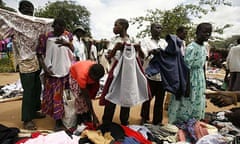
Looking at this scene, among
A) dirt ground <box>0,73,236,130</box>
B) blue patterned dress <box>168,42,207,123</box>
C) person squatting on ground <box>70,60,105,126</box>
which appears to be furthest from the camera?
dirt ground <box>0,73,236,130</box>

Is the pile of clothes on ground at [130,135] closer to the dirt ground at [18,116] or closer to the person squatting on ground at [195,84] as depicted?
the person squatting on ground at [195,84]

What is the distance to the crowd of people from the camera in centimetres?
404

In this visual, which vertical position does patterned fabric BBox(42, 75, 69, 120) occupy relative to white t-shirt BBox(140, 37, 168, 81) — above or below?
below

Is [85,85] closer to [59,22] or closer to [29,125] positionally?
[59,22]

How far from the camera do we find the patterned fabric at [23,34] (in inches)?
164

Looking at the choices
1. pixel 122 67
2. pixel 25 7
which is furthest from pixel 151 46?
pixel 25 7

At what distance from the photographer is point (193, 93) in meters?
4.26

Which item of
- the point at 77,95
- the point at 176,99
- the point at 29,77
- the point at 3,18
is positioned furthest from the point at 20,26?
the point at 176,99

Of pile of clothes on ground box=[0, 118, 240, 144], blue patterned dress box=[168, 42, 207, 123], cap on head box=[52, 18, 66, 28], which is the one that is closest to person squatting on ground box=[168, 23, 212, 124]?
blue patterned dress box=[168, 42, 207, 123]

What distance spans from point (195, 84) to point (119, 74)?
3.65 feet

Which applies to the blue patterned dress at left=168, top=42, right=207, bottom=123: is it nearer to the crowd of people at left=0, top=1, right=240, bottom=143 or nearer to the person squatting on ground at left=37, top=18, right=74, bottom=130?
the crowd of people at left=0, top=1, right=240, bottom=143

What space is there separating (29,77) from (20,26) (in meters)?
0.74

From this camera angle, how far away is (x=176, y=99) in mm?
4312

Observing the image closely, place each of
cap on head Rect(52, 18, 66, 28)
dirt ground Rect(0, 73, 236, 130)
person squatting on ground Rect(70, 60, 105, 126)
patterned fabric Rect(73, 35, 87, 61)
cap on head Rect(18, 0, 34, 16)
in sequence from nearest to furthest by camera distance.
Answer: person squatting on ground Rect(70, 60, 105, 126) < cap on head Rect(52, 18, 66, 28) < cap on head Rect(18, 0, 34, 16) < dirt ground Rect(0, 73, 236, 130) < patterned fabric Rect(73, 35, 87, 61)
